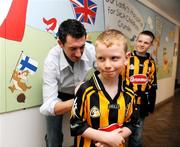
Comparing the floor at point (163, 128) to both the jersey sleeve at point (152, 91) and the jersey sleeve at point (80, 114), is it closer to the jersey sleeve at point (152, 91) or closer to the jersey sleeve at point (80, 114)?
the jersey sleeve at point (152, 91)

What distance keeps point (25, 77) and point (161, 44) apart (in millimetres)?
4033

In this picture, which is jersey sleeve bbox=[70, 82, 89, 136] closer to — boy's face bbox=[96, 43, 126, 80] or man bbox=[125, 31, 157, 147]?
boy's face bbox=[96, 43, 126, 80]

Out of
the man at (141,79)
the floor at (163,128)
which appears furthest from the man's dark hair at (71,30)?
the floor at (163,128)

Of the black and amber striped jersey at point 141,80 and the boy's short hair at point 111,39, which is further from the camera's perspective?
the black and amber striped jersey at point 141,80

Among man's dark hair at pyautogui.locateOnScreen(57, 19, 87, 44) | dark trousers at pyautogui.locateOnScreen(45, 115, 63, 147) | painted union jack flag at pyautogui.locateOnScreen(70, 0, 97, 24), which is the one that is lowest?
dark trousers at pyautogui.locateOnScreen(45, 115, 63, 147)

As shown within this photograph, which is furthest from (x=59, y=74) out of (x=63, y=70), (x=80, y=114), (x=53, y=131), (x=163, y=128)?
(x=163, y=128)

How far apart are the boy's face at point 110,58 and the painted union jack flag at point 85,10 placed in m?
1.47

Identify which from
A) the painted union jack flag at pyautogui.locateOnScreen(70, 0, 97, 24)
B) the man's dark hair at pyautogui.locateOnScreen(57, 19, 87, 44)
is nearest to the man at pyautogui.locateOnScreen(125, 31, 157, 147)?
the painted union jack flag at pyautogui.locateOnScreen(70, 0, 97, 24)

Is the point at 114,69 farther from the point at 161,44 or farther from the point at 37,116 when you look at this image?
the point at 161,44

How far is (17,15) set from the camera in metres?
2.01

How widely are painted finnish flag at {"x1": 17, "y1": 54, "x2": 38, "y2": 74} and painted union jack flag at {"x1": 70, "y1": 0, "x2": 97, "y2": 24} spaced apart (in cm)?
75

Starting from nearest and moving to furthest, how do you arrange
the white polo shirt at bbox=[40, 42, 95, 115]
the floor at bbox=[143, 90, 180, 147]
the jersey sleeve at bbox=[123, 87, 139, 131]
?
1. the jersey sleeve at bbox=[123, 87, 139, 131]
2. the white polo shirt at bbox=[40, 42, 95, 115]
3. the floor at bbox=[143, 90, 180, 147]

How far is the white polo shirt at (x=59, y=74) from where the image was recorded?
187cm

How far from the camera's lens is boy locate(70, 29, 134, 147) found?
1.25 m
